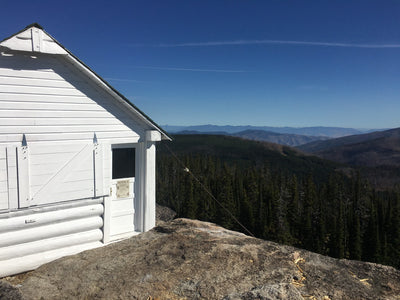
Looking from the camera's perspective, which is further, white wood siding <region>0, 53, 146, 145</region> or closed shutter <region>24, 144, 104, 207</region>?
closed shutter <region>24, 144, 104, 207</region>

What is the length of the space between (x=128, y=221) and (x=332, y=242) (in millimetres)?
51311

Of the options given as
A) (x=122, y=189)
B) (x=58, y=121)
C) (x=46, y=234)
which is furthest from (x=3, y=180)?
(x=122, y=189)

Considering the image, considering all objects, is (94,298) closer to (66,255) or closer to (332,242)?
(66,255)

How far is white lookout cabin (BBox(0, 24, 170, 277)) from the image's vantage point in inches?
284

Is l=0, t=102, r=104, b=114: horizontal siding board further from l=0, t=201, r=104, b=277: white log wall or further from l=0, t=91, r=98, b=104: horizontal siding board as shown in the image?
l=0, t=201, r=104, b=277: white log wall

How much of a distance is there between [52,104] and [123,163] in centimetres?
271

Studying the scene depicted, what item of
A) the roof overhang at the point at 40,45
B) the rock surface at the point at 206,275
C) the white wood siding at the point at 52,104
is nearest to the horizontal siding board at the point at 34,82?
the white wood siding at the point at 52,104

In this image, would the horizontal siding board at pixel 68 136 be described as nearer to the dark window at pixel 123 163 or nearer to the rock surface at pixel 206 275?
the dark window at pixel 123 163

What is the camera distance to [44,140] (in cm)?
764

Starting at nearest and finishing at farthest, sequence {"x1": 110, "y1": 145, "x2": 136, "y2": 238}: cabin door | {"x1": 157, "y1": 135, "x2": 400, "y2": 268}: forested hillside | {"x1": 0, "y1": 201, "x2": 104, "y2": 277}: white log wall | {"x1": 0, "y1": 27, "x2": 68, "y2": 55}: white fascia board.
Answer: {"x1": 0, "y1": 27, "x2": 68, "y2": 55}: white fascia board
{"x1": 0, "y1": 201, "x2": 104, "y2": 277}: white log wall
{"x1": 110, "y1": 145, "x2": 136, "y2": 238}: cabin door
{"x1": 157, "y1": 135, "x2": 400, "y2": 268}: forested hillside

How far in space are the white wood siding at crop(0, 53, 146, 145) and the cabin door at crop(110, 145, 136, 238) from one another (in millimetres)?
670

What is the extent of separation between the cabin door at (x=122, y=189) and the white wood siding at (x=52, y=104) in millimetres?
670

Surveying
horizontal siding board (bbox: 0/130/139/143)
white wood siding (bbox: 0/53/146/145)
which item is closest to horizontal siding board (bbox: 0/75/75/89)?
white wood siding (bbox: 0/53/146/145)

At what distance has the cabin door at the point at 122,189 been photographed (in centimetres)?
929
